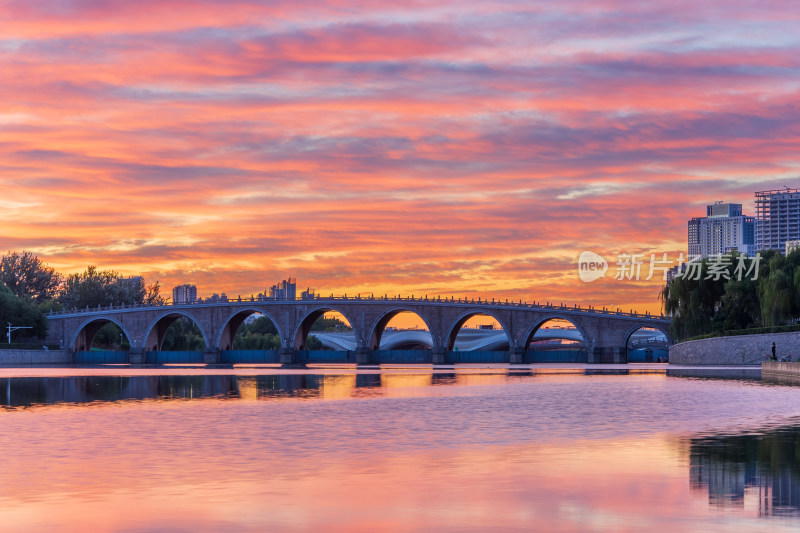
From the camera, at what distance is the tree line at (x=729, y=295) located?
65625mm

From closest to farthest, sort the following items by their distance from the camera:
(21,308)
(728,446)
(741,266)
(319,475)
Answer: (319,475) → (728,446) → (741,266) → (21,308)

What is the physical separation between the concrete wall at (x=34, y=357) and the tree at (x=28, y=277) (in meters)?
34.3

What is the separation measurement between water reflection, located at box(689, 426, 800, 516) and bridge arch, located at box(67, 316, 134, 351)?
359ft

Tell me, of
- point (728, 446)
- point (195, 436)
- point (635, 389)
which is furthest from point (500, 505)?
point (635, 389)

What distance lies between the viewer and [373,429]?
2322cm

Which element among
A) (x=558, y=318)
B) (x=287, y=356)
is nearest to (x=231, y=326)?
(x=287, y=356)

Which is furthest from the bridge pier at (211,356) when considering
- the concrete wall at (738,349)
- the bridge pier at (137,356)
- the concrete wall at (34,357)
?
the concrete wall at (738,349)

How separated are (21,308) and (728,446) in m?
106

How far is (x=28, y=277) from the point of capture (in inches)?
5901

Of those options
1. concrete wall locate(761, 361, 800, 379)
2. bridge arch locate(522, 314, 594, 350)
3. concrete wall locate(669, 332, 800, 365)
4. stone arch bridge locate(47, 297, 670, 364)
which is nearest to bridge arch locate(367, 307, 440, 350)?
stone arch bridge locate(47, 297, 670, 364)

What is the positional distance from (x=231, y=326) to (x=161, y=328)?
956 centimetres

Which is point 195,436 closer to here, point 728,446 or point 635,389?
point 728,446

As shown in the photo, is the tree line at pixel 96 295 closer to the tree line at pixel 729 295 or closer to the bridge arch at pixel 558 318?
the bridge arch at pixel 558 318

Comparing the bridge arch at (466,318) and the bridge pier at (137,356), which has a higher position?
the bridge arch at (466,318)
